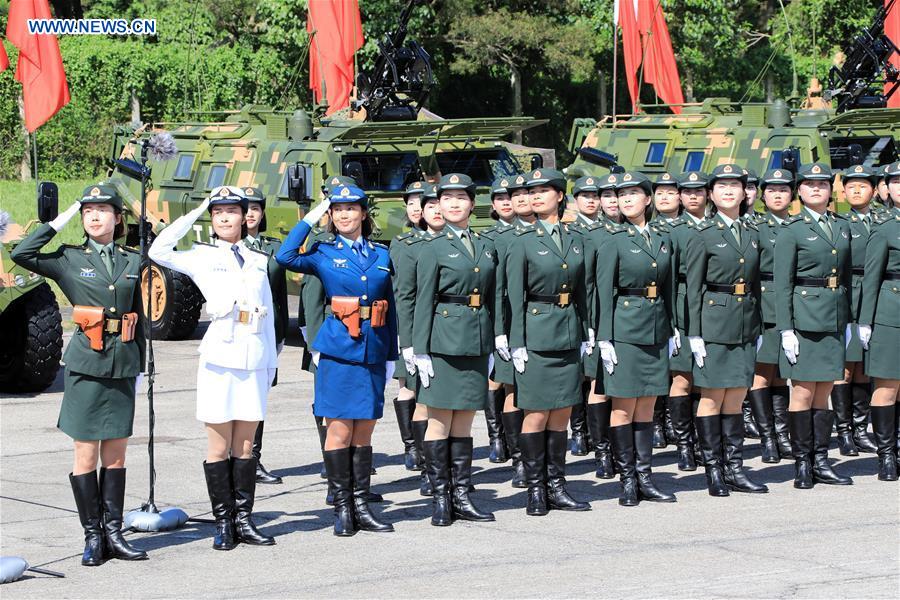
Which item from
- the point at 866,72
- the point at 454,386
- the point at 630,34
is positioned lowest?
the point at 454,386

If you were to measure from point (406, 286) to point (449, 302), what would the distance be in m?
0.30

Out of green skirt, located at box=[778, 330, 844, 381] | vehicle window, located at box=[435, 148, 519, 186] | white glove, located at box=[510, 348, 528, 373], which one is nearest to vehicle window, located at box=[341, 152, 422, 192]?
vehicle window, located at box=[435, 148, 519, 186]

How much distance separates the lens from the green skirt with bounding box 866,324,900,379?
10367 mm

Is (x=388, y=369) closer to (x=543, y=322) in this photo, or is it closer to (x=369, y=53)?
(x=543, y=322)

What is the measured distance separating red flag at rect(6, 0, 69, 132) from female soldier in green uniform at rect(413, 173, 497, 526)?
8.34 m

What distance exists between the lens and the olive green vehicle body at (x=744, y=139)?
18047mm

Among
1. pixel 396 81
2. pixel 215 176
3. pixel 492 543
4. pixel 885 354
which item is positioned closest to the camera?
pixel 492 543

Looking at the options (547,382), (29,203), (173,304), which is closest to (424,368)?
(547,382)

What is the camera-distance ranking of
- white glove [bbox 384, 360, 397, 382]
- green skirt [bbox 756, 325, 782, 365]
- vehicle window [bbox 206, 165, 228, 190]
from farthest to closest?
vehicle window [bbox 206, 165, 228, 190] < green skirt [bbox 756, 325, 782, 365] < white glove [bbox 384, 360, 397, 382]

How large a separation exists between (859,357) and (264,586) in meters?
5.25

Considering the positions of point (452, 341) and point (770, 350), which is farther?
point (770, 350)

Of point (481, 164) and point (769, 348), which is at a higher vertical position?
point (481, 164)

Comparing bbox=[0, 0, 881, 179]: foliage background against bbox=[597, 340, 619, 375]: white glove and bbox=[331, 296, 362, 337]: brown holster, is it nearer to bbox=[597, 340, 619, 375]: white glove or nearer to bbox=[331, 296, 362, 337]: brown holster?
bbox=[597, 340, 619, 375]: white glove

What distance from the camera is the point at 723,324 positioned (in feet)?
32.4
